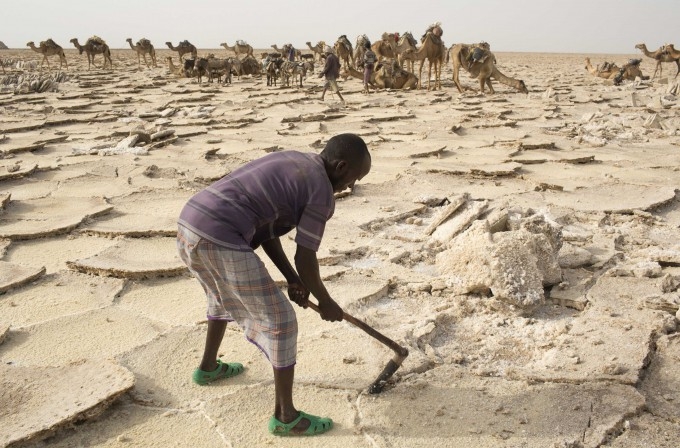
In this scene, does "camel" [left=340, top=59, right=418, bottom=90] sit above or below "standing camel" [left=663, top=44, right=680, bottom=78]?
below

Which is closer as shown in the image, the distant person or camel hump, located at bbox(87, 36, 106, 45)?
the distant person

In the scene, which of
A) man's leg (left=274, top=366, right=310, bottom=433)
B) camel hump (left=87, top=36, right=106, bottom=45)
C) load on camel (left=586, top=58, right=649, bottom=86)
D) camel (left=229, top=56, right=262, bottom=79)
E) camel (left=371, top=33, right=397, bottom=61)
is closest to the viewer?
man's leg (left=274, top=366, right=310, bottom=433)

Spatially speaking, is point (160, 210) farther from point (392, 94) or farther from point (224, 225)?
point (392, 94)

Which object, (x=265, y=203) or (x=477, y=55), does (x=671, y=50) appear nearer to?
(x=477, y=55)

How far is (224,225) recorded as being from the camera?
170 centimetres

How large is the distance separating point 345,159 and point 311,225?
228 millimetres

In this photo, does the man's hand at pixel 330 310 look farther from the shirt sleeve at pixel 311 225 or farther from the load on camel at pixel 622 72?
the load on camel at pixel 622 72

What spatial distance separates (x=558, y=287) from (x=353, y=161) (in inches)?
63.9

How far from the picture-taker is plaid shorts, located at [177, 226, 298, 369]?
1713mm

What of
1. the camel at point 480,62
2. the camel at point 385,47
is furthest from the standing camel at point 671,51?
the camel at point 385,47

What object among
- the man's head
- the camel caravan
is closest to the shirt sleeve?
the man's head

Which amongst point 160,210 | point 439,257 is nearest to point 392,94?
point 160,210

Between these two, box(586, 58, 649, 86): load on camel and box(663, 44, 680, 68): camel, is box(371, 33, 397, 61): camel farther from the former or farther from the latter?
box(663, 44, 680, 68): camel

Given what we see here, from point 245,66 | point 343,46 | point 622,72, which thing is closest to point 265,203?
point 622,72
